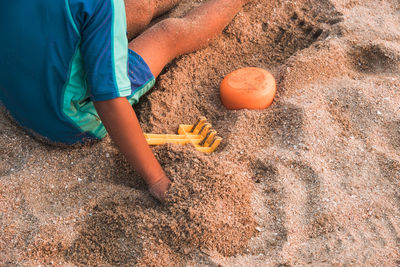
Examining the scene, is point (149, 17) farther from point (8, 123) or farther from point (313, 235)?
point (313, 235)

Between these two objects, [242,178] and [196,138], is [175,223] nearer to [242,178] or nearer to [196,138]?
[242,178]

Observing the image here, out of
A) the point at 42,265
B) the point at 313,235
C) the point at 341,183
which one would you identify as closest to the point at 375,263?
the point at 313,235

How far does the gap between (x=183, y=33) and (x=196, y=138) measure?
1.94ft

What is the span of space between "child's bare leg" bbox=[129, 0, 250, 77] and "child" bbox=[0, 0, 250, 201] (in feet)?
0.51

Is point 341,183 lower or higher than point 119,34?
lower

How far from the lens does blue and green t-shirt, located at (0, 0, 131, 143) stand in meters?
1.24

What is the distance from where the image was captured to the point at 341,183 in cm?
151

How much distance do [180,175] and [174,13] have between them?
3.99 feet

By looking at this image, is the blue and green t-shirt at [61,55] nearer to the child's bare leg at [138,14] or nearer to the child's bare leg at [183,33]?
the child's bare leg at [183,33]

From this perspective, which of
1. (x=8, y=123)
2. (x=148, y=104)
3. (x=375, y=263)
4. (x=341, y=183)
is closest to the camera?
(x=375, y=263)

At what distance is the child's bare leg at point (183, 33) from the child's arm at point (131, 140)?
51 centimetres

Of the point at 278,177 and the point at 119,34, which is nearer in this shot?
the point at 119,34

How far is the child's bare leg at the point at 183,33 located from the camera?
74.2 inches

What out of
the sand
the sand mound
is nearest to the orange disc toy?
the sand
